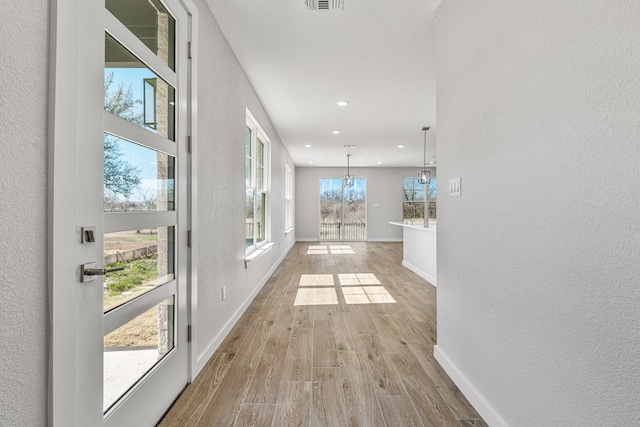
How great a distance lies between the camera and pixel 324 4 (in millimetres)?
2041

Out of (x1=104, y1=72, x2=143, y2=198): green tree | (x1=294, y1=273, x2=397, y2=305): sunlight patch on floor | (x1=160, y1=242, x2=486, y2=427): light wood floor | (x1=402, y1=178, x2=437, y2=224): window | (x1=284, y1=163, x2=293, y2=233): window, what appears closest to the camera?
(x1=104, y1=72, x2=143, y2=198): green tree

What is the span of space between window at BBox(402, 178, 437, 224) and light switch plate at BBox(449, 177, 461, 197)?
8.92 m

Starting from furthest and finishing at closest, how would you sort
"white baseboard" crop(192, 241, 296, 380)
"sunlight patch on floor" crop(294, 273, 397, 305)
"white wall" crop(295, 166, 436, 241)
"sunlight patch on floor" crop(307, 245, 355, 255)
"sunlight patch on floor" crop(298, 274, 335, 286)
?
"white wall" crop(295, 166, 436, 241), "sunlight patch on floor" crop(307, 245, 355, 255), "sunlight patch on floor" crop(298, 274, 335, 286), "sunlight patch on floor" crop(294, 273, 397, 305), "white baseboard" crop(192, 241, 296, 380)

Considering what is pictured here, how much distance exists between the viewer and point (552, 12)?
113 cm

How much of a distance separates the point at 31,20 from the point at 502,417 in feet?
7.63

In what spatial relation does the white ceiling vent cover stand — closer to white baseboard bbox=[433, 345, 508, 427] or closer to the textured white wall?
the textured white wall

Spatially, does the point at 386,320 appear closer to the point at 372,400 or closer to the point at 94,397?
the point at 372,400

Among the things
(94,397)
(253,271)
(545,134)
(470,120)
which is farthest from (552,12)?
(253,271)

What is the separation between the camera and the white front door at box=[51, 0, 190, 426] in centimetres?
101

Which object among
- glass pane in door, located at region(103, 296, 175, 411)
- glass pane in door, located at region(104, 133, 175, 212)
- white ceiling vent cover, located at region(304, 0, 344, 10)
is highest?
white ceiling vent cover, located at region(304, 0, 344, 10)

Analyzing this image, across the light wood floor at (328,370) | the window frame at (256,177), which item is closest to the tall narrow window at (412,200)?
the window frame at (256,177)

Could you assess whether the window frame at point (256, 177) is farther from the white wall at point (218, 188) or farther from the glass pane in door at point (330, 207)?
the glass pane in door at point (330, 207)

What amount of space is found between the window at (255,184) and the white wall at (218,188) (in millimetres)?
461

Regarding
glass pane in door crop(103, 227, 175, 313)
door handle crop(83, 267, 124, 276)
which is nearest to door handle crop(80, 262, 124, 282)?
door handle crop(83, 267, 124, 276)
